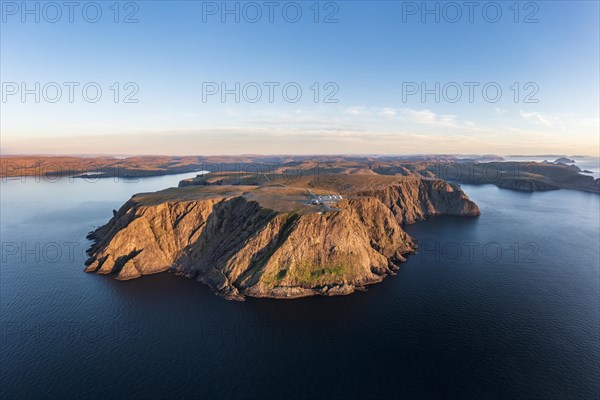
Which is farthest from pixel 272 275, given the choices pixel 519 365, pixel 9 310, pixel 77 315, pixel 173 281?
pixel 9 310

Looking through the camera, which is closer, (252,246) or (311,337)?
(311,337)

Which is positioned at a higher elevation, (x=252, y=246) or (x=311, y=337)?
(x=252, y=246)

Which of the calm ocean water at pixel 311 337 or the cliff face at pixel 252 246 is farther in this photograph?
the cliff face at pixel 252 246

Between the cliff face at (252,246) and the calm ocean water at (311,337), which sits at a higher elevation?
the cliff face at (252,246)

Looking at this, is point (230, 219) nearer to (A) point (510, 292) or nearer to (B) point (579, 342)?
(A) point (510, 292)
